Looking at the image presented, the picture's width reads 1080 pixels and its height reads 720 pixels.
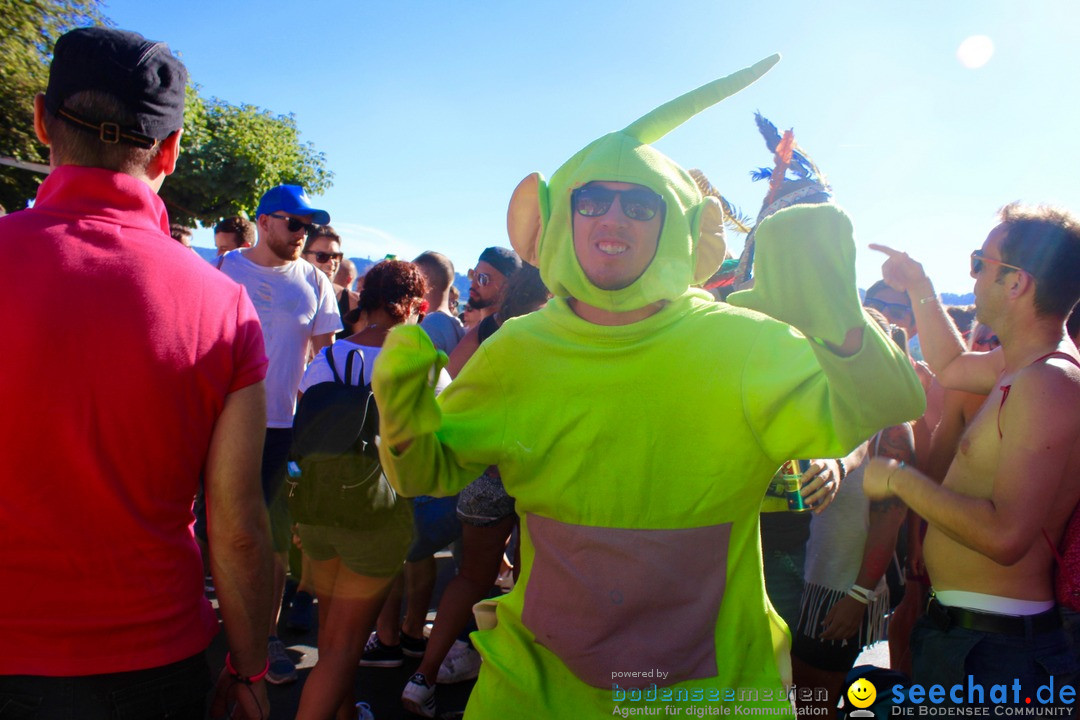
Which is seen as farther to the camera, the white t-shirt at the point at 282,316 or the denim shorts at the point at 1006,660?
the white t-shirt at the point at 282,316

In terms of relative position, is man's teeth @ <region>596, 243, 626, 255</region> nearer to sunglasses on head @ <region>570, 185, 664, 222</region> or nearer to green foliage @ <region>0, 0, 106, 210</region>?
sunglasses on head @ <region>570, 185, 664, 222</region>

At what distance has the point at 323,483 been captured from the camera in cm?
266

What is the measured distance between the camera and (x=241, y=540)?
1.51m

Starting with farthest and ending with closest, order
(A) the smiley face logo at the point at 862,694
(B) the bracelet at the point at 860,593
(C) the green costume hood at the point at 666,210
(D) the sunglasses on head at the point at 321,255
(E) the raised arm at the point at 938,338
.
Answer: (D) the sunglasses on head at the point at 321,255
(B) the bracelet at the point at 860,593
(E) the raised arm at the point at 938,338
(A) the smiley face logo at the point at 862,694
(C) the green costume hood at the point at 666,210

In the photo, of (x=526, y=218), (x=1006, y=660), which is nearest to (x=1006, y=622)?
(x=1006, y=660)

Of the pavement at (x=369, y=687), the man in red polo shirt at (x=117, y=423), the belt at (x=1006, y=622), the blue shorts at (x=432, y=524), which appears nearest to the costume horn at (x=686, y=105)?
the man in red polo shirt at (x=117, y=423)

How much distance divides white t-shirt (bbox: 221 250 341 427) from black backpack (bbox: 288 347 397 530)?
112cm

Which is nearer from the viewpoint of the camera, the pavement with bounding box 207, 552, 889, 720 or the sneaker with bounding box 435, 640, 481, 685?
the pavement with bounding box 207, 552, 889, 720

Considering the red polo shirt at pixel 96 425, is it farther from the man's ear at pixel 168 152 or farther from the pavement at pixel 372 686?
the pavement at pixel 372 686

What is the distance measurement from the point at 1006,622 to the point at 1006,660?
0.10m

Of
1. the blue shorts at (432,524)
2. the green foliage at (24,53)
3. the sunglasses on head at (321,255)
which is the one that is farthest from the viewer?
the green foliage at (24,53)

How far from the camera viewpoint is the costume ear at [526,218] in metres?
1.94

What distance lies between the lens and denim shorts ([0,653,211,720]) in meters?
1.28

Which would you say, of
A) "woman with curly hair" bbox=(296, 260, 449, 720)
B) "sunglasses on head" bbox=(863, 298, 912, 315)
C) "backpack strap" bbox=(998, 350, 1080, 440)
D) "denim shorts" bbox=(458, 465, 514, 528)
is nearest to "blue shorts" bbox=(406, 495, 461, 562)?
"denim shorts" bbox=(458, 465, 514, 528)
